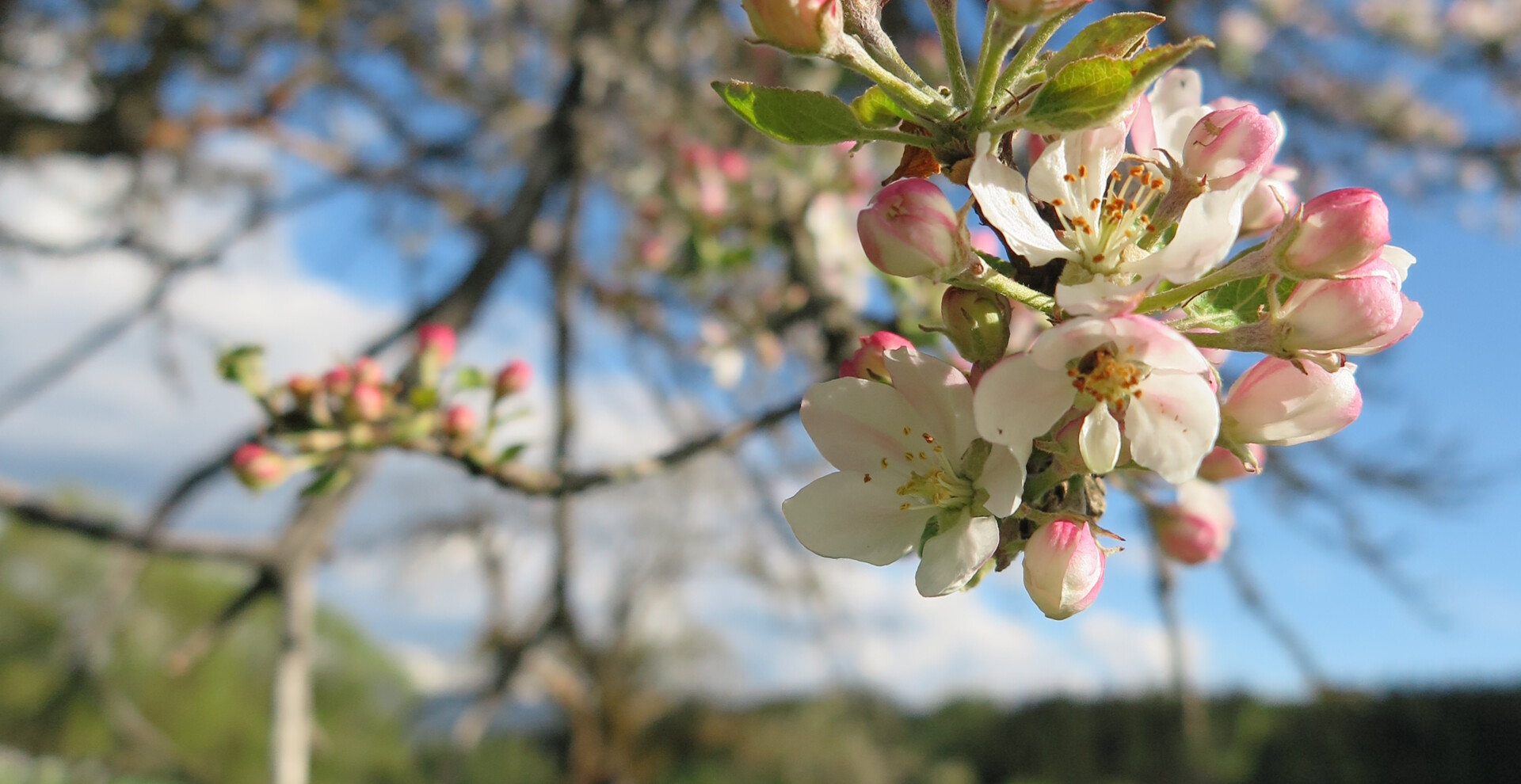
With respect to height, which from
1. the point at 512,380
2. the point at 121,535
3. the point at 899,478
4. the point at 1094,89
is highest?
the point at 1094,89

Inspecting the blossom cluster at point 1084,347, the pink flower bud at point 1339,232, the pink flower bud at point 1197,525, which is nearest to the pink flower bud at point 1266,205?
the blossom cluster at point 1084,347

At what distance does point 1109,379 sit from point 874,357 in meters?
0.14

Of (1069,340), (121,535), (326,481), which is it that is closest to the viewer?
(1069,340)

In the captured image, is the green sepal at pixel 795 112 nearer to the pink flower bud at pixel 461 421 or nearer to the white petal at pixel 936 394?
the white petal at pixel 936 394

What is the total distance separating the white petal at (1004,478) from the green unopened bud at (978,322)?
0.05 meters

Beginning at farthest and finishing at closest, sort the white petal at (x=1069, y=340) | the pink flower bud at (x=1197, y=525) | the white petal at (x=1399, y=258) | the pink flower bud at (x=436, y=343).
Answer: the pink flower bud at (x=436, y=343)
the pink flower bud at (x=1197, y=525)
the white petal at (x=1399, y=258)
the white petal at (x=1069, y=340)

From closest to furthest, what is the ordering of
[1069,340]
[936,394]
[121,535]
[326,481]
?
1. [1069,340]
2. [936,394]
3. [326,481]
4. [121,535]

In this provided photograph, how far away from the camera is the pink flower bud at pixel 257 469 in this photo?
91cm

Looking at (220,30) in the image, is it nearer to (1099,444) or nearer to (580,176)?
(580,176)

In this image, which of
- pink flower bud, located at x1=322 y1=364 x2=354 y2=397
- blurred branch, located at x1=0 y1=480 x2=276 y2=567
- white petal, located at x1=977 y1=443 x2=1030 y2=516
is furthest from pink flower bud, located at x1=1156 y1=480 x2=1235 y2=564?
blurred branch, located at x1=0 y1=480 x2=276 y2=567

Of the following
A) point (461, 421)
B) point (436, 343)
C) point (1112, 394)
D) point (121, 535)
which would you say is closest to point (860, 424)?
point (1112, 394)

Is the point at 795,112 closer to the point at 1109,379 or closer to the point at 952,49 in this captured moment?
the point at 952,49

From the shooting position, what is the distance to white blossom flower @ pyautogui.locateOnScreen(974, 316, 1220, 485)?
40 centimetres

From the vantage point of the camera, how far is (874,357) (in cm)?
53
